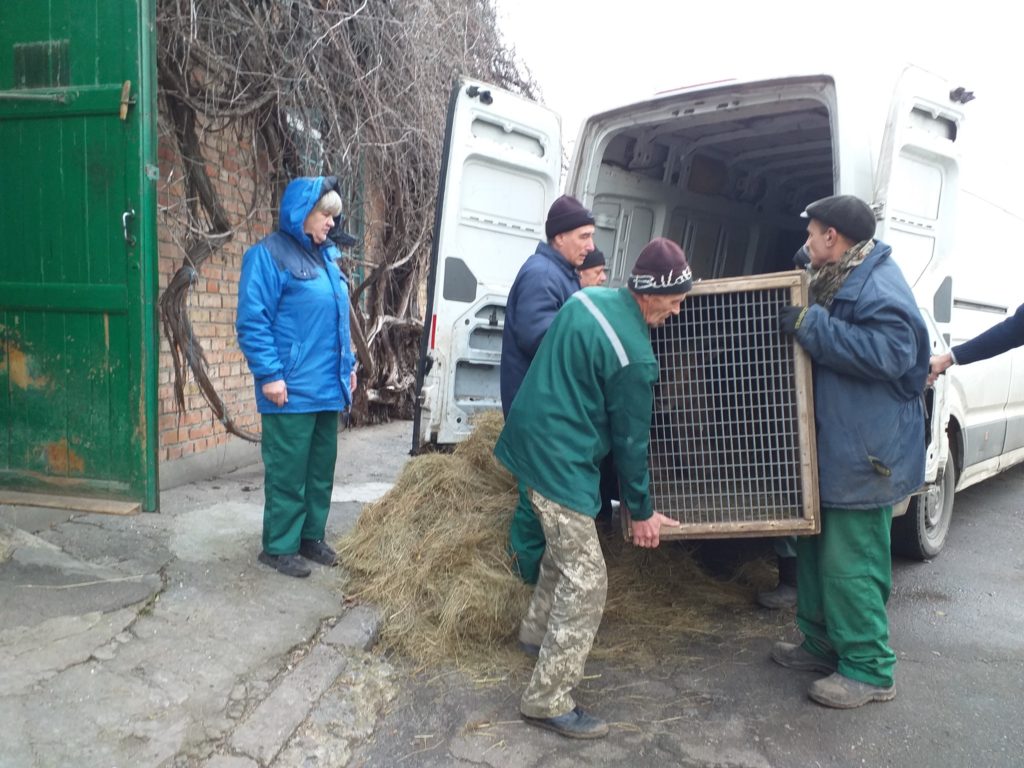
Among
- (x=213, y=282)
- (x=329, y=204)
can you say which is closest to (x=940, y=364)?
(x=329, y=204)

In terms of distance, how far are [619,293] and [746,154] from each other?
326 cm

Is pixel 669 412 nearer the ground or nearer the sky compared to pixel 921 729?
nearer the sky

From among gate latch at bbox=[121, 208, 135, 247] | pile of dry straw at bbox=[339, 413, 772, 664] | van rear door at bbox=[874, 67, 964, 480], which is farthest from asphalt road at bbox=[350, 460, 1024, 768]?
gate latch at bbox=[121, 208, 135, 247]

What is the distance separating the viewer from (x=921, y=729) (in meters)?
3.00

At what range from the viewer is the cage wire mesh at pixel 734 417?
3135mm

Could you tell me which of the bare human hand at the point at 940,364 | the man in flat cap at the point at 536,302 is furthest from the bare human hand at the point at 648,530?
the bare human hand at the point at 940,364

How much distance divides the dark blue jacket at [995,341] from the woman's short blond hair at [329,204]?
286 centimetres

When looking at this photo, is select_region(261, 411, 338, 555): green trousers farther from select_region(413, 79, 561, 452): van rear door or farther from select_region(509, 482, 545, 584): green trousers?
select_region(509, 482, 545, 584): green trousers

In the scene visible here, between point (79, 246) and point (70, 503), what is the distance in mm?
1296

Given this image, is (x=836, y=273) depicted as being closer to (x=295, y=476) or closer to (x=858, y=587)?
(x=858, y=587)

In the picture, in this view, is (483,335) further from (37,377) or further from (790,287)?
(37,377)

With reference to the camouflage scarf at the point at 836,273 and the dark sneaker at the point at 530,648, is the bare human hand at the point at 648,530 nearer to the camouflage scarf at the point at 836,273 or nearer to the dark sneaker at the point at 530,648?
the dark sneaker at the point at 530,648

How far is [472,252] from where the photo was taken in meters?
4.62

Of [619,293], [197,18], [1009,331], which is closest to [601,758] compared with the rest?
[619,293]
